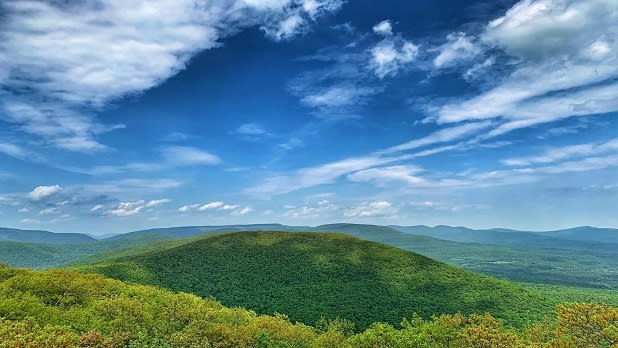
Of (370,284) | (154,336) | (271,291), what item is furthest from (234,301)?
(154,336)

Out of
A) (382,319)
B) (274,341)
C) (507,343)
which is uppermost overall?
(507,343)

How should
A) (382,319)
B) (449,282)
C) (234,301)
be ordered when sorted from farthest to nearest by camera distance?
(449,282), (234,301), (382,319)

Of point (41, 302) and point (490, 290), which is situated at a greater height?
point (41, 302)

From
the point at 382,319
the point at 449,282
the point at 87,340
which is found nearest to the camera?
the point at 87,340

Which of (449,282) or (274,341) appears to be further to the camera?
(449,282)

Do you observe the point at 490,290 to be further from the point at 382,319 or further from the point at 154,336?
the point at 154,336

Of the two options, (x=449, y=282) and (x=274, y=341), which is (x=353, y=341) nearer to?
(x=274, y=341)
